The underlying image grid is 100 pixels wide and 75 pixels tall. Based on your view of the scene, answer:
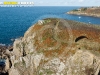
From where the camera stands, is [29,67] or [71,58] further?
[29,67]

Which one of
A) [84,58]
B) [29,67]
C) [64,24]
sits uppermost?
[64,24]

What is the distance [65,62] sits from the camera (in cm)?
3180

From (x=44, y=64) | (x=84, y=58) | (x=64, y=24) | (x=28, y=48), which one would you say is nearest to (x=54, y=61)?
(x=44, y=64)

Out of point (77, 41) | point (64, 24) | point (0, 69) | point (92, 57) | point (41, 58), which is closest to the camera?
point (92, 57)

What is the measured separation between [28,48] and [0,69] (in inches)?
507

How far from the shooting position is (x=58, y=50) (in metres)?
33.7

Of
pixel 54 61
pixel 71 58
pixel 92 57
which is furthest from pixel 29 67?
pixel 92 57

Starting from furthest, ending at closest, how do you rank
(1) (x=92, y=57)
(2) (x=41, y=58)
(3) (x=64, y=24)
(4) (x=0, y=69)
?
(4) (x=0, y=69) < (3) (x=64, y=24) < (2) (x=41, y=58) < (1) (x=92, y=57)

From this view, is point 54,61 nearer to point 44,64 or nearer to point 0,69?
point 44,64

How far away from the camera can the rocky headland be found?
31188mm

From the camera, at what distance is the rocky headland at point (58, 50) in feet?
102

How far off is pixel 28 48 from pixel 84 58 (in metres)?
10.3

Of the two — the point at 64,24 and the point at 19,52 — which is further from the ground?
the point at 64,24

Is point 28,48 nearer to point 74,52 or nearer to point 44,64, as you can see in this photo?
point 44,64
